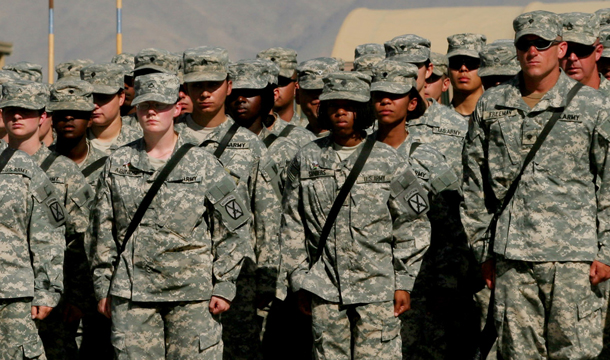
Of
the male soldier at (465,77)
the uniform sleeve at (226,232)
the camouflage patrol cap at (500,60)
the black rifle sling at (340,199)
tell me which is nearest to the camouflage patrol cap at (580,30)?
the camouflage patrol cap at (500,60)

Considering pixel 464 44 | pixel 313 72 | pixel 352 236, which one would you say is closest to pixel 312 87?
pixel 313 72

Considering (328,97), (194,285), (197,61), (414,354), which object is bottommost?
(414,354)

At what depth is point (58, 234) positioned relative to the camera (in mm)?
7629

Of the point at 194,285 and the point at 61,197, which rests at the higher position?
the point at 61,197

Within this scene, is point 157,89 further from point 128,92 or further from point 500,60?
point 128,92

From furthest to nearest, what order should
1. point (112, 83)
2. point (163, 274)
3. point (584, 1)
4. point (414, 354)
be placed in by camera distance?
point (584, 1) < point (112, 83) < point (414, 354) < point (163, 274)

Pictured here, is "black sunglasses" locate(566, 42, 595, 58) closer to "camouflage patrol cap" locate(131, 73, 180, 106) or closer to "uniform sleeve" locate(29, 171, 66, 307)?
"camouflage patrol cap" locate(131, 73, 180, 106)

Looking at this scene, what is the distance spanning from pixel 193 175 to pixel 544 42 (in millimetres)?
2352

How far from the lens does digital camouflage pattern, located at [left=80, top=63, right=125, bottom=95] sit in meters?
9.55

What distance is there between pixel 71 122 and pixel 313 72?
9.11ft

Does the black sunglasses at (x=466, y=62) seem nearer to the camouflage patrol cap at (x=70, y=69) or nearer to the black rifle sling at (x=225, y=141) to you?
the black rifle sling at (x=225, y=141)

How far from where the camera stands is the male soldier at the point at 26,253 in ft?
24.2

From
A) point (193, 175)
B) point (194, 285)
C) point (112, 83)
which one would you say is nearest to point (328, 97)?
point (193, 175)

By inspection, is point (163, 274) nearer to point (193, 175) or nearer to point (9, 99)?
point (193, 175)
